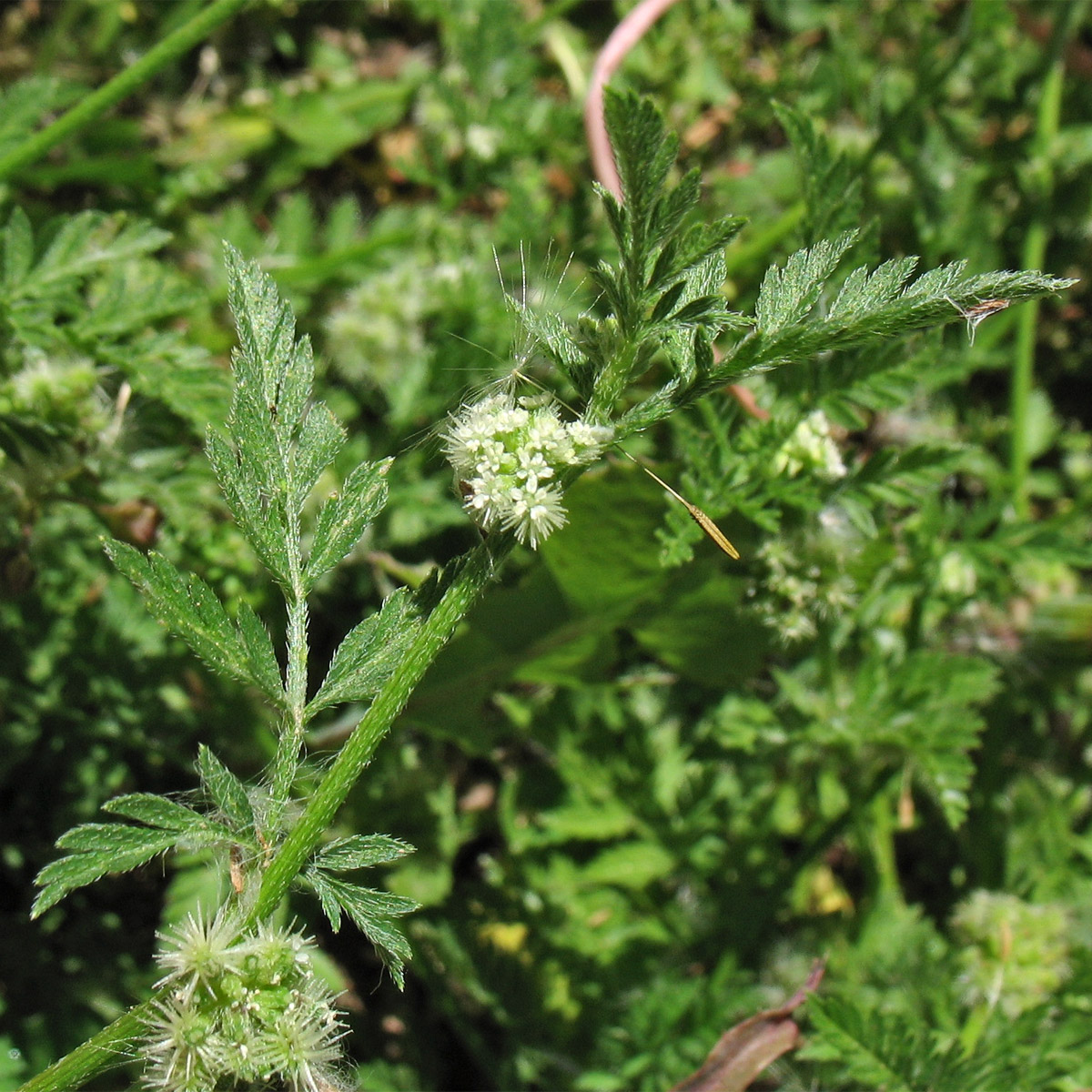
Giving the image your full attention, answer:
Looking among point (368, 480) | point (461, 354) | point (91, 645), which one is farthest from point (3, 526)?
point (368, 480)

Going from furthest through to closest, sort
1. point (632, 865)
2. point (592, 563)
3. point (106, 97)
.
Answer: point (632, 865), point (106, 97), point (592, 563)

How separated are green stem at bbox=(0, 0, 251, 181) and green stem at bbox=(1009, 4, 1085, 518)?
2687 millimetres

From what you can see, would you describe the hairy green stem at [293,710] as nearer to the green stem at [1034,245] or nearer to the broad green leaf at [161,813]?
the broad green leaf at [161,813]

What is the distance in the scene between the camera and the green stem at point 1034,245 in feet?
11.8

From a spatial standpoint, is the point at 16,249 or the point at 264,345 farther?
the point at 16,249

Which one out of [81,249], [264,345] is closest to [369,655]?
[264,345]

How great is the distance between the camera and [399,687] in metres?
1.74

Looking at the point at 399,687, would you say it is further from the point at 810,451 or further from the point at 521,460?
the point at 810,451

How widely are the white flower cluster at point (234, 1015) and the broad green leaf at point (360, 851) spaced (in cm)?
13

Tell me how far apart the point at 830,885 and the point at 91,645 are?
2.55m

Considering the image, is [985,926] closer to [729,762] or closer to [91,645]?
[729,762]

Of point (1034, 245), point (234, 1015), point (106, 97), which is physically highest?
point (1034, 245)

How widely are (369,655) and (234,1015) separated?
584 mm

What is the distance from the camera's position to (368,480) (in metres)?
1.83
